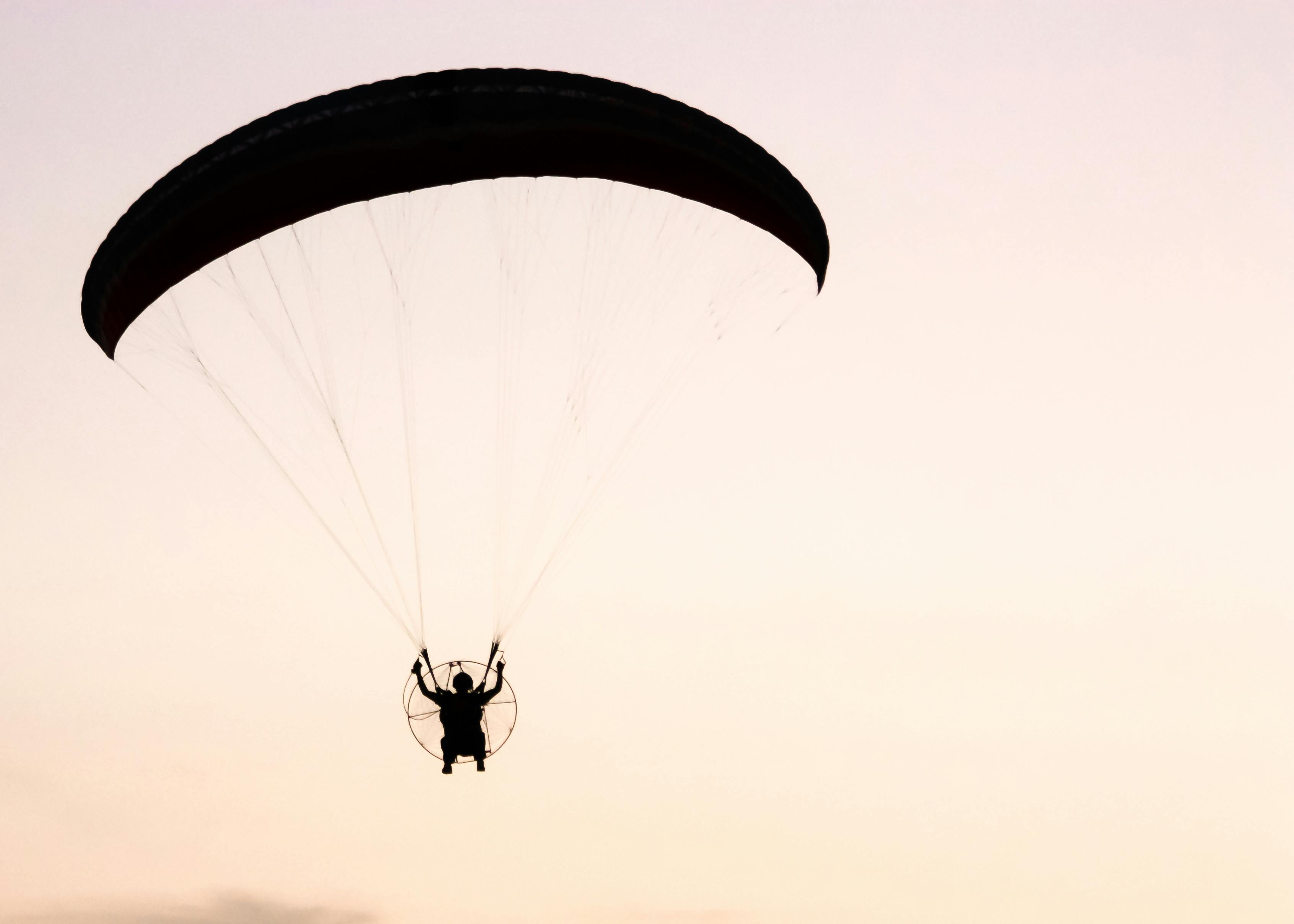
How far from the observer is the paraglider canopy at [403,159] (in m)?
24.7

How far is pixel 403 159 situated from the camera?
25.5m

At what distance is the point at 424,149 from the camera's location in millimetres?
25312

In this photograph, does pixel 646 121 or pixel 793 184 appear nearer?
pixel 646 121

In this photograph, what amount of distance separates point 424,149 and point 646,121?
3187 mm

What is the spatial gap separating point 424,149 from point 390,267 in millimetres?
2055

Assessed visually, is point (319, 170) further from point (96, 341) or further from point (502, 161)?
point (96, 341)

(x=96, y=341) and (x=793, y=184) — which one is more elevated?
(x=793, y=184)

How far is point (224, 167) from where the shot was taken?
2509 cm

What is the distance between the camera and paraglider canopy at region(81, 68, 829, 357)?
24.7 metres

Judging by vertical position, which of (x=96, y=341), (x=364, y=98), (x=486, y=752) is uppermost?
(x=364, y=98)

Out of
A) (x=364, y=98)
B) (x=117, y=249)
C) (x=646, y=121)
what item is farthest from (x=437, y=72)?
(x=117, y=249)

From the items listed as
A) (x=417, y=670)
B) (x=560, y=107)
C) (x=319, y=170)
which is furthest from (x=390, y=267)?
(x=417, y=670)

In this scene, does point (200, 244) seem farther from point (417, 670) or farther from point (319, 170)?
point (417, 670)

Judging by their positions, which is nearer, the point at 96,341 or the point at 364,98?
the point at 364,98
